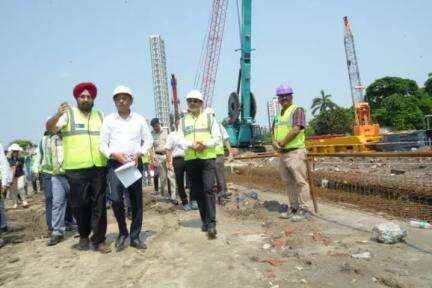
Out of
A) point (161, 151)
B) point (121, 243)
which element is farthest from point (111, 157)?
point (161, 151)

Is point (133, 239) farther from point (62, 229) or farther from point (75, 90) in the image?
point (75, 90)

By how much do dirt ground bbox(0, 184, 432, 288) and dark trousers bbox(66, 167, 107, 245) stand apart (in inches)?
13.5

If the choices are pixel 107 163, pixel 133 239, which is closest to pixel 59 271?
pixel 133 239

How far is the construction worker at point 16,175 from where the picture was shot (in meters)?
12.1

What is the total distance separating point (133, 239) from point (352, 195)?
173 inches

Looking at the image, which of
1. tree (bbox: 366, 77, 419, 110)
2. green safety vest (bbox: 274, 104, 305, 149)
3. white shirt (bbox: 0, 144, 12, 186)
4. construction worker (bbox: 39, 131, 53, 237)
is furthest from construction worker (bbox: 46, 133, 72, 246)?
tree (bbox: 366, 77, 419, 110)

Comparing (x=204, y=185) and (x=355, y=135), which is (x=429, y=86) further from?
(x=204, y=185)

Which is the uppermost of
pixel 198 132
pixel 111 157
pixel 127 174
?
pixel 198 132

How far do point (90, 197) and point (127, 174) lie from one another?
0.70 meters

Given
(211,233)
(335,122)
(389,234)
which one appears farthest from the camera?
(335,122)

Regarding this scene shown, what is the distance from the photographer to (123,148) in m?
4.96

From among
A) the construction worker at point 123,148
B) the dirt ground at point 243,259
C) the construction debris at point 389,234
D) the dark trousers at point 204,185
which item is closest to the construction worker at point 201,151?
the dark trousers at point 204,185

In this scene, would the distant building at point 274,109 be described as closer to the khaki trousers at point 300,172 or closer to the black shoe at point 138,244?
the khaki trousers at point 300,172

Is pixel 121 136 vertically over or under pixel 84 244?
over
